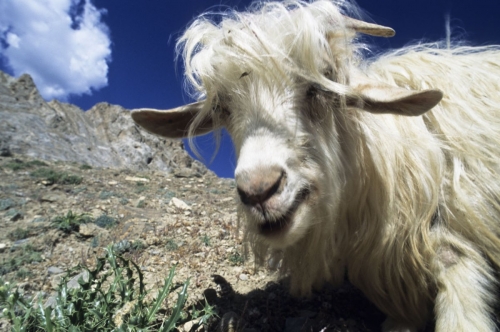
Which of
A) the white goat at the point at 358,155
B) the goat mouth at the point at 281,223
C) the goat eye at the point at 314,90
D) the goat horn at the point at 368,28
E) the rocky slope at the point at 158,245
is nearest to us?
the goat mouth at the point at 281,223

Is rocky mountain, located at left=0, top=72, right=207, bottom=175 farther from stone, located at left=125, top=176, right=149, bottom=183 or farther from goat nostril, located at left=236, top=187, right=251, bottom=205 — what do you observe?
goat nostril, located at left=236, top=187, right=251, bottom=205

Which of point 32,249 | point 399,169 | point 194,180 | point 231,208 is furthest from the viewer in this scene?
point 194,180

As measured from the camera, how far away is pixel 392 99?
170 centimetres

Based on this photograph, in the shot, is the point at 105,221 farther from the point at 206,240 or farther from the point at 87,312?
the point at 87,312

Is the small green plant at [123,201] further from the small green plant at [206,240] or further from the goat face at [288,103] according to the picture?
the goat face at [288,103]

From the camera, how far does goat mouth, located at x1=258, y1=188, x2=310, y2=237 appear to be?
1586 mm

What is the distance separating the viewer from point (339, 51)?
1992 mm

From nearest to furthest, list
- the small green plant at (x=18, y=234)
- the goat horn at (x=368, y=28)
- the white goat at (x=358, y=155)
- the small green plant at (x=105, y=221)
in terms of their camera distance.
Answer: the white goat at (x=358, y=155), the goat horn at (x=368, y=28), the small green plant at (x=18, y=234), the small green plant at (x=105, y=221)

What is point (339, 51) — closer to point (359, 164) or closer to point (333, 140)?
point (333, 140)

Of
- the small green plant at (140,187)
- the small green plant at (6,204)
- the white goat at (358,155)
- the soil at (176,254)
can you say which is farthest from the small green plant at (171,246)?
the small green plant at (140,187)

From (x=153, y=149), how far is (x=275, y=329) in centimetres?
3540

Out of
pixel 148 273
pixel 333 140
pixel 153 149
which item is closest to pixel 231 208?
pixel 148 273

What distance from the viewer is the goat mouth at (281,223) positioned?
159 centimetres

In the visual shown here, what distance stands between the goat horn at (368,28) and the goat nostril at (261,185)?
1209 millimetres
